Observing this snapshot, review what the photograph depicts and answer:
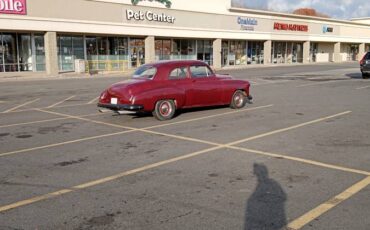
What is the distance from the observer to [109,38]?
126 feet

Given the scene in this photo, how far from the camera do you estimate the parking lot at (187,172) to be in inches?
180

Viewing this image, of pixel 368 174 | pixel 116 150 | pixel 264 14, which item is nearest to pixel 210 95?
pixel 116 150

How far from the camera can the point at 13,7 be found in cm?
2958

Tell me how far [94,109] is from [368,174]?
29.7 feet

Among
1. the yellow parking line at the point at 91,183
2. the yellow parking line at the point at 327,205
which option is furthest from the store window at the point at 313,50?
the yellow parking line at the point at 327,205

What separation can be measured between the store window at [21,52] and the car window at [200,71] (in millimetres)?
24306

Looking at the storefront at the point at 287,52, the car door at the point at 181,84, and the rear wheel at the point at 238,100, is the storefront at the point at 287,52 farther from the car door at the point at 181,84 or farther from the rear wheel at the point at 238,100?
the car door at the point at 181,84

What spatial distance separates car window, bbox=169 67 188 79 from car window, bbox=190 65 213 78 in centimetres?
22

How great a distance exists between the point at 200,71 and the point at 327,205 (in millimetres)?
7505

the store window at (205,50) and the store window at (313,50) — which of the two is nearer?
the store window at (205,50)

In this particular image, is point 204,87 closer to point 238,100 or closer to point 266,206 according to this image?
point 238,100

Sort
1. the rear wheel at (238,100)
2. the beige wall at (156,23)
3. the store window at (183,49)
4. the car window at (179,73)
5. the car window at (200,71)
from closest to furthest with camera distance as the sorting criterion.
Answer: the car window at (179,73) < the car window at (200,71) < the rear wheel at (238,100) < the beige wall at (156,23) < the store window at (183,49)

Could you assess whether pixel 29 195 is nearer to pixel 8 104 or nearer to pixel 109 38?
pixel 8 104

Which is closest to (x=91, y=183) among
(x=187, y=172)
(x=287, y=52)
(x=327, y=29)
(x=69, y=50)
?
(x=187, y=172)
